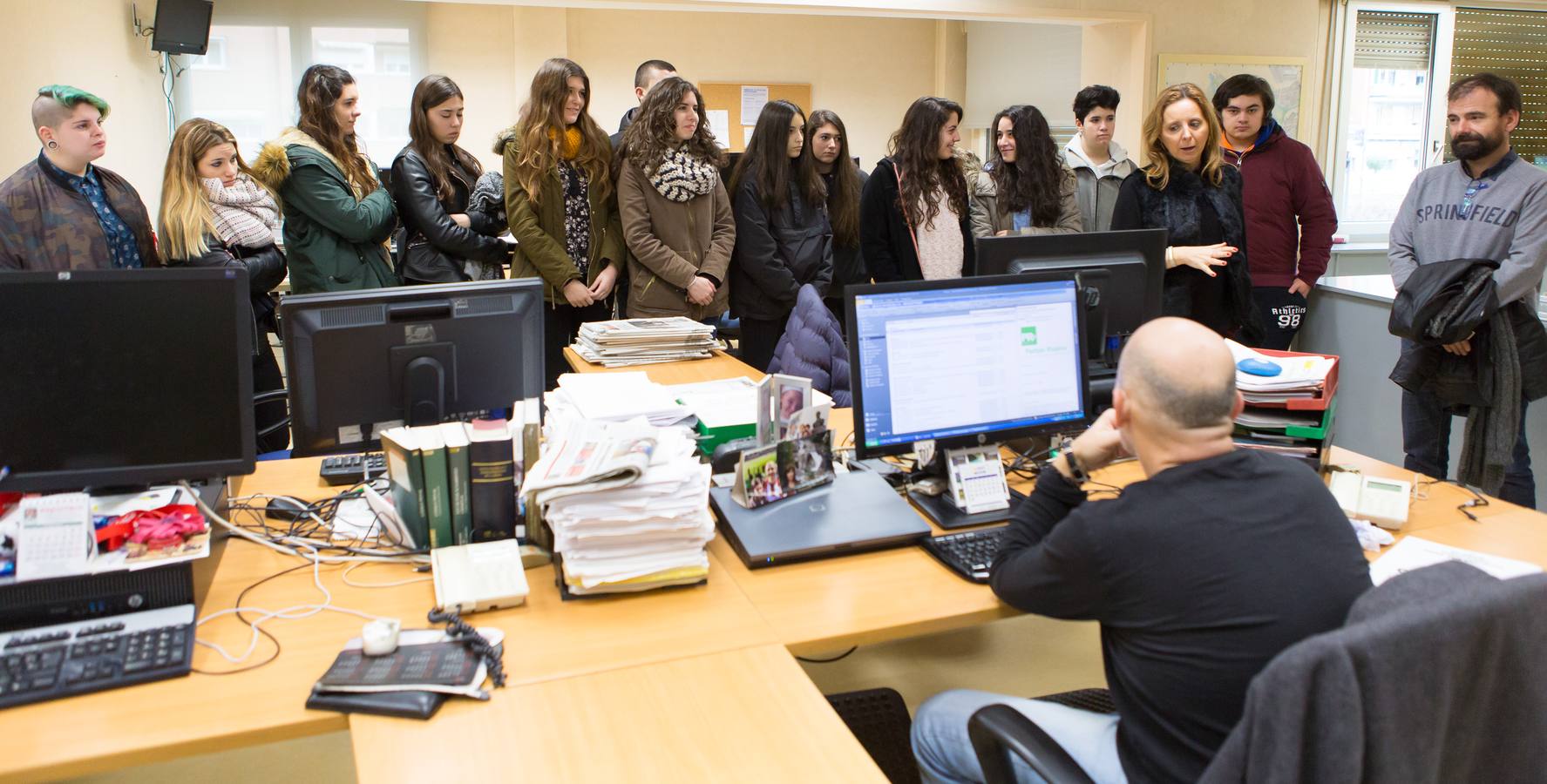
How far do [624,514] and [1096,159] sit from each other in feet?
11.0

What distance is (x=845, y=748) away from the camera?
4.04ft

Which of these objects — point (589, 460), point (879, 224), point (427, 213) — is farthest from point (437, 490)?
point (879, 224)

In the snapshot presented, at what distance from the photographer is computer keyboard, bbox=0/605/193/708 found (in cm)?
134

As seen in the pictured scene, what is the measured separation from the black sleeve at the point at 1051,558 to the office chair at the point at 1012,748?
165mm

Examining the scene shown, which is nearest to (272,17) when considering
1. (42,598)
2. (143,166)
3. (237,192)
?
(143,166)

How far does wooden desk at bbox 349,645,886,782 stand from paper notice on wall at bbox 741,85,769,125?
7.41m

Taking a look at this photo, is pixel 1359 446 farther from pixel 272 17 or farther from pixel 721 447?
pixel 272 17

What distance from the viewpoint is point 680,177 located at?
12.4ft

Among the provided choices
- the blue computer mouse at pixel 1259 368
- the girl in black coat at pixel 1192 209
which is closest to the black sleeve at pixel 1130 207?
the girl in black coat at pixel 1192 209

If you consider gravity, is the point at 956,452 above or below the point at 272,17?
below

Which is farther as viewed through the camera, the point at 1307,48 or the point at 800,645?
the point at 1307,48

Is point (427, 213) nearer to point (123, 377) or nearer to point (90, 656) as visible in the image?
point (123, 377)

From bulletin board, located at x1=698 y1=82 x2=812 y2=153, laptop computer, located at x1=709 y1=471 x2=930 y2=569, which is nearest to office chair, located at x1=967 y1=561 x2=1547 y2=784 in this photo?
laptop computer, located at x1=709 y1=471 x2=930 y2=569

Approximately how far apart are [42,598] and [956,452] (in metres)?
1.48
